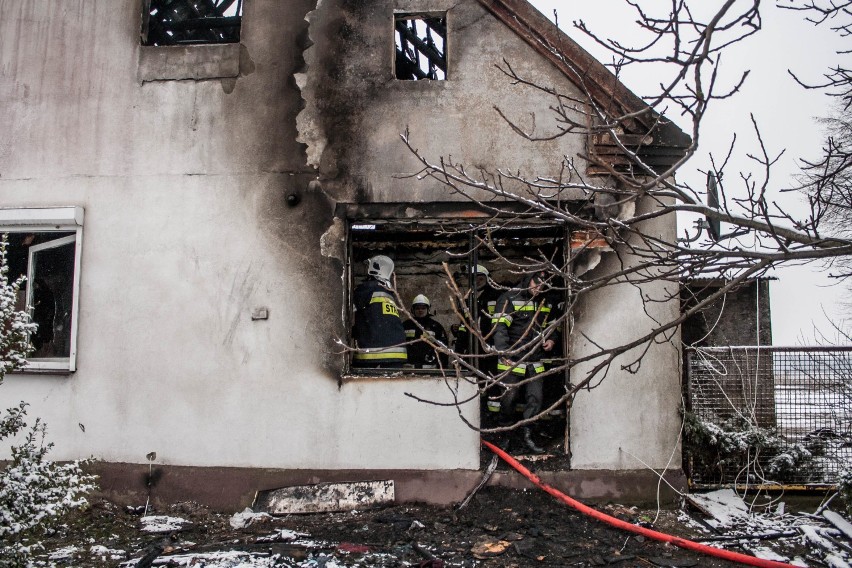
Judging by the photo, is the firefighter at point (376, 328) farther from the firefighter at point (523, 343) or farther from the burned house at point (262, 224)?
the firefighter at point (523, 343)

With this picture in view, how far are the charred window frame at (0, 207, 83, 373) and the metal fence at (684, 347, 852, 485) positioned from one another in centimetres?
621

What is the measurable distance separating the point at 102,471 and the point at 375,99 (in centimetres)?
449

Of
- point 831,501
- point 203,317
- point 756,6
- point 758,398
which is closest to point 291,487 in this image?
point 203,317

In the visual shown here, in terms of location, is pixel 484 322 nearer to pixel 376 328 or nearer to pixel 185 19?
pixel 376 328

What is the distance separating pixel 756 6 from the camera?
3.25 meters

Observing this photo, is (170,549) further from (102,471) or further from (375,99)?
(375,99)

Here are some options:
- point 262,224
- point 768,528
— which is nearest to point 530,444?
point 768,528

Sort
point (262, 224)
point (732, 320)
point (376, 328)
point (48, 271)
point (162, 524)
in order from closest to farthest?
point (162, 524)
point (262, 224)
point (376, 328)
point (48, 271)
point (732, 320)

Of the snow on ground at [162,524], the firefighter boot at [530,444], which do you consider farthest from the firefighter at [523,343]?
the snow on ground at [162,524]

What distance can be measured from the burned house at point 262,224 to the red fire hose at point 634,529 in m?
0.26

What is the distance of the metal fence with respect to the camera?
6.69 meters

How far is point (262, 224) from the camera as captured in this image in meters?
6.99

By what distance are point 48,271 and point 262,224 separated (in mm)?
2359

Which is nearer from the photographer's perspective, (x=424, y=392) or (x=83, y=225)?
(x=424, y=392)
